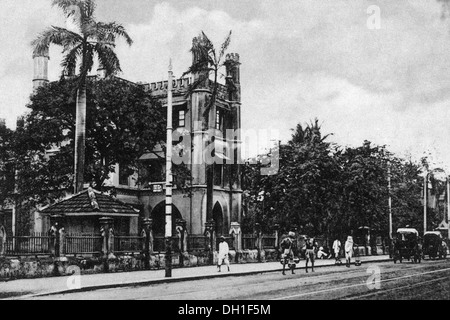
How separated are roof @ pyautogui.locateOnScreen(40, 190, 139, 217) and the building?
62.3 feet

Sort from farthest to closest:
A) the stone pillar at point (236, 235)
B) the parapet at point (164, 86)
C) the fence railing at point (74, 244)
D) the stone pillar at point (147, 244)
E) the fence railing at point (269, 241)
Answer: the parapet at point (164, 86)
the fence railing at point (269, 241)
the stone pillar at point (236, 235)
the stone pillar at point (147, 244)
the fence railing at point (74, 244)

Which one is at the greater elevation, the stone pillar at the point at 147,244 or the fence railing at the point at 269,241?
the stone pillar at the point at 147,244

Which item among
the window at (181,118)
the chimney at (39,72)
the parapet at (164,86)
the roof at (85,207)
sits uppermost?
the chimney at (39,72)

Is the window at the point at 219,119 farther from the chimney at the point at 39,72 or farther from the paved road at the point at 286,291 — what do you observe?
the paved road at the point at 286,291

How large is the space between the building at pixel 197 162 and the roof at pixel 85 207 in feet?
62.3

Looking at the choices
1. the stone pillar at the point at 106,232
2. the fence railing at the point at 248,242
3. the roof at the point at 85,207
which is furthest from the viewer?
the fence railing at the point at 248,242

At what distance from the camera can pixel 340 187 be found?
4138cm

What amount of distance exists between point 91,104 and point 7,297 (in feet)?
80.7

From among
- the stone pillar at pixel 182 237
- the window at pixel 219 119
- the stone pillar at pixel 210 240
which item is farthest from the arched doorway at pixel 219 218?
the stone pillar at pixel 182 237

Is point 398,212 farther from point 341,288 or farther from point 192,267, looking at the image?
point 341,288

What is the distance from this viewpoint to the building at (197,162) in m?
47.6

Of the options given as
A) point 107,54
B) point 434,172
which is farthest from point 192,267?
Result: point 434,172

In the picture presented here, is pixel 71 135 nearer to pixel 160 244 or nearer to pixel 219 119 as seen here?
pixel 160 244

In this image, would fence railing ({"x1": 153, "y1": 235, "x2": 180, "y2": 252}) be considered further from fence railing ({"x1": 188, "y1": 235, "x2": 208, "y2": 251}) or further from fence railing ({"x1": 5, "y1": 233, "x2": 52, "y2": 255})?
fence railing ({"x1": 5, "y1": 233, "x2": 52, "y2": 255})
